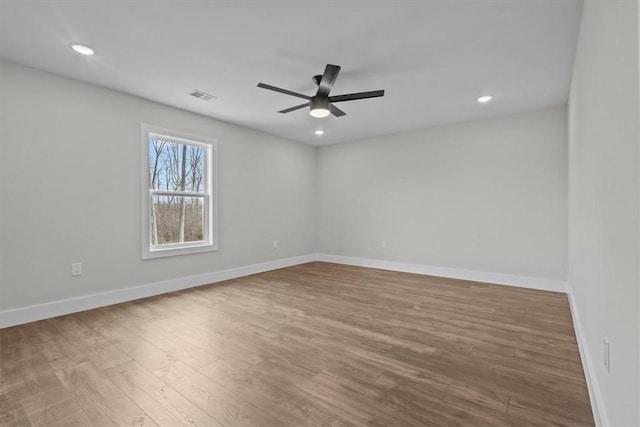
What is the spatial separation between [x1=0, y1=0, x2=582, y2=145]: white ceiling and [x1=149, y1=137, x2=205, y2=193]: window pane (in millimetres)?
628

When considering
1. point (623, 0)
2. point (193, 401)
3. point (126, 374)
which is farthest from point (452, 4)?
point (126, 374)

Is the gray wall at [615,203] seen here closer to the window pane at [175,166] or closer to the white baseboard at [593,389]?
the white baseboard at [593,389]

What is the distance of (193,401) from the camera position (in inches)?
65.3

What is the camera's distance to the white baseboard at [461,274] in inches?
159

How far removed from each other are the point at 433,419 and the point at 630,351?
95 centimetres

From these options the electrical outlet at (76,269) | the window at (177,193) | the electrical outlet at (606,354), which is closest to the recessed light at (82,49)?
the window at (177,193)

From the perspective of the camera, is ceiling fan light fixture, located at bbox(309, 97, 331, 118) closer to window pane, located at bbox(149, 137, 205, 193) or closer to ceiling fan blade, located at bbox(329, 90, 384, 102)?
ceiling fan blade, located at bbox(329, 90, 384, 102)

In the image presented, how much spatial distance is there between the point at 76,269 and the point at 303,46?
3316 mm

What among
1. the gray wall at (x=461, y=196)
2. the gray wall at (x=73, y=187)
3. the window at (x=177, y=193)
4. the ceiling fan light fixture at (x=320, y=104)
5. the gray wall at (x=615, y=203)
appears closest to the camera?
the gray wall at (x=615, y=203)

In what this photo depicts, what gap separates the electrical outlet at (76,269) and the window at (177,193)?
25.4 inches

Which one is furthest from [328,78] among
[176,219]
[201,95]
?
[176,219]

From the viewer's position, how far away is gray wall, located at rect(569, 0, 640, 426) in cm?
90

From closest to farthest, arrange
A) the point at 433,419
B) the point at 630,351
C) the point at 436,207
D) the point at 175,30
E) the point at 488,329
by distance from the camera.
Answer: the point at 630,351 → the point at 433,419 → the point at 175,30 → the point at 488,329 → the point at 436,207

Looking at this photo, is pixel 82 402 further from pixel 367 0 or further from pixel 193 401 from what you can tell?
pixel 367 0
